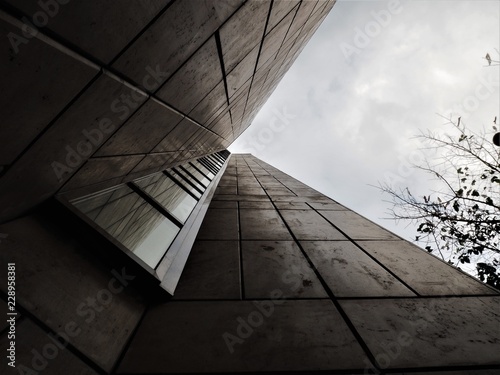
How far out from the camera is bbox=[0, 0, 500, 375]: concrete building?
138cm

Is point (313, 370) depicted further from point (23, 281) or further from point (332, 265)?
point (23, 281)

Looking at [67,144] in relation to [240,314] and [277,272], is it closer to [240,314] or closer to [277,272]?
[240,314]

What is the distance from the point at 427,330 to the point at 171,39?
3.26 metres

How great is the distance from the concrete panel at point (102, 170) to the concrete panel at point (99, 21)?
1169mm

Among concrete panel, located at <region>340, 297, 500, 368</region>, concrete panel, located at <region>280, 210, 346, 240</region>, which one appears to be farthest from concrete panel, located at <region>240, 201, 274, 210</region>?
concrete panel, located at <region>340, 297, 500, 368</region>

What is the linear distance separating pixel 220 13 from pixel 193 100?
148cm

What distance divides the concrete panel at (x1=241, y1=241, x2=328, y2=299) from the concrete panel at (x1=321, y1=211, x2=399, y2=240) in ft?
4.12

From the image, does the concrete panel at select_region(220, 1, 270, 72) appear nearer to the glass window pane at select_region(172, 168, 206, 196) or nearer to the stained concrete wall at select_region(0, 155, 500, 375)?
the stained concrete wall at select_region(0, 155, 500, 375)

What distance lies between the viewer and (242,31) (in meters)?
3.37

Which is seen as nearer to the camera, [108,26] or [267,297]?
[108,26]

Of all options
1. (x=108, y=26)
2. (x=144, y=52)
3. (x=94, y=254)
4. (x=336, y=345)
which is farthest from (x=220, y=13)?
(x=336, y=345)

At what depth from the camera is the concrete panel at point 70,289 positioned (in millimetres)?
1483

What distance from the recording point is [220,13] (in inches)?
101

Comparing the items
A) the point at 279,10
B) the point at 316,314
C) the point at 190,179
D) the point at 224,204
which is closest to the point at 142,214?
the point at 316,314
